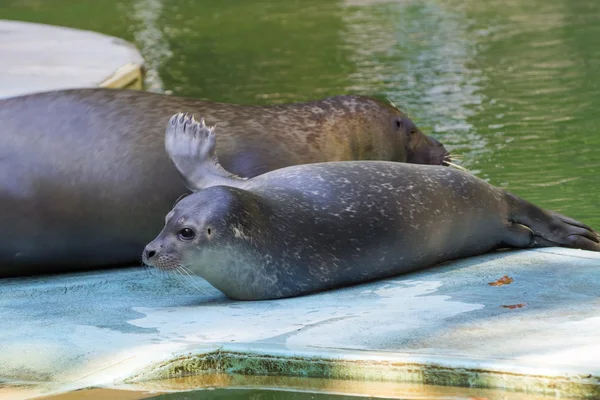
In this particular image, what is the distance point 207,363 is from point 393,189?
1507mm

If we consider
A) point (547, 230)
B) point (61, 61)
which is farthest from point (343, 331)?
point (61, 61)

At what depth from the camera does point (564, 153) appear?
787cm

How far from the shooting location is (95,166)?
554cm

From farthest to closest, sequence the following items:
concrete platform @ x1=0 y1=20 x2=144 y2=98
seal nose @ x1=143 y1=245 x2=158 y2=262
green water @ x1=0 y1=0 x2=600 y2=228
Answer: concrete platform @ x1=0 y1=20 x2=144 y2=98 < green water @ x1=0 y1=0 x2=600 y2=228 < seal nose @ x1=143 y1=245 x2=158 y2=262

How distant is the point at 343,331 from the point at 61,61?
24.4ft

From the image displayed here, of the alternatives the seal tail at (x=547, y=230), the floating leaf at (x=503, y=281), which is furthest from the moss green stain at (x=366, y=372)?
the seal tail at (x=547, y=230)

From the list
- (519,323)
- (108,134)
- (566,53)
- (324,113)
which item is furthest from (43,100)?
(566,53)

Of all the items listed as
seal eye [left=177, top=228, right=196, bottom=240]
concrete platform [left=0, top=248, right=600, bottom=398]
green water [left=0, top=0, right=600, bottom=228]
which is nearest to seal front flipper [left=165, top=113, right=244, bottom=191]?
concrete platform [left=0, top=248, right=600, bottom=398]

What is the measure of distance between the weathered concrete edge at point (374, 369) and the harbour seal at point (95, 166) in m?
1.64

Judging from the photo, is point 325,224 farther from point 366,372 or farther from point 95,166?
point 366,372

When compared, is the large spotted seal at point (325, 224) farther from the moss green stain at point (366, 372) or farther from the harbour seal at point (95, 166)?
the moss green stain at point (366, 372)

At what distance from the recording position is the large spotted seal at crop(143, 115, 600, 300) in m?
4.71

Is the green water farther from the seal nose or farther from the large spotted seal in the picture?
the seal nose

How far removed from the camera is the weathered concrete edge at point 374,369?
3453mm
